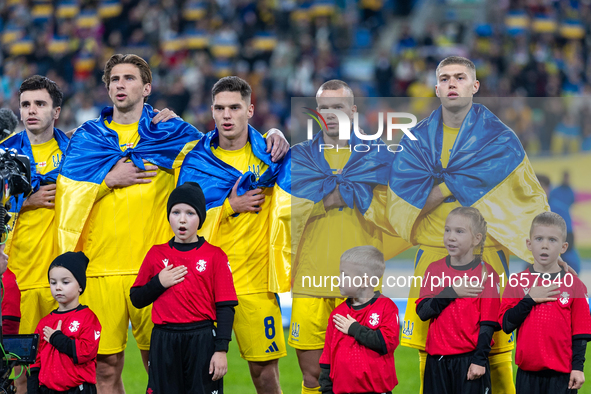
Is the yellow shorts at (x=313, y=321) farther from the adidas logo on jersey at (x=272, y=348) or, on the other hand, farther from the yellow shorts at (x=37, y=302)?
the yellow shorts at (x=37, y=302)

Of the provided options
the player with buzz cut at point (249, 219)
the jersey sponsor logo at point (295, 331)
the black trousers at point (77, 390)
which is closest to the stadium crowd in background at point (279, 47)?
the player with buzz cut at point (249, 219)

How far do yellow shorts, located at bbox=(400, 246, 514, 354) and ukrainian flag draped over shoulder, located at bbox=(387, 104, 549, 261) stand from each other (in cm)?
12

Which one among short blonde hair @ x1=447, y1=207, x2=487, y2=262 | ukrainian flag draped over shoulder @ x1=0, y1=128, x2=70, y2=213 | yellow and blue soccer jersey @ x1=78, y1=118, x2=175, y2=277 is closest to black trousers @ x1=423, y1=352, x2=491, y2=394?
short blonde hair @ x1=447, y1=207, x2=487, y2=262

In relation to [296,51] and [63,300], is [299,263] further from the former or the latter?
[296,51]

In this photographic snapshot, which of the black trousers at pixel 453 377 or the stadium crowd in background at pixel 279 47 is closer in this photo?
the black trousers at pixel 453 377

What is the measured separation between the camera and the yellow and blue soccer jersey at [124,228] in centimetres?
513

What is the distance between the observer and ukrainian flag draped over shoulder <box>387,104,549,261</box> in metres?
4.78

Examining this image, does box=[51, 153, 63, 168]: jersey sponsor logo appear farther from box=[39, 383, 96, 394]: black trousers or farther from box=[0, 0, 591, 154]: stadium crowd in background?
box=[0, 0, 591, 154]: stadium crowd in background

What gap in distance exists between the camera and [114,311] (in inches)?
199

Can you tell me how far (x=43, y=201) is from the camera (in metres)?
5.30

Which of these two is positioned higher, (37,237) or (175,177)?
(175,177)

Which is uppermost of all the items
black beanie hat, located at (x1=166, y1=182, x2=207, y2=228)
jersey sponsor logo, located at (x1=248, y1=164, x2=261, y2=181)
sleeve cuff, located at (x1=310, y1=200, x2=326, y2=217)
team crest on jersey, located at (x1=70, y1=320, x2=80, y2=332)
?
jersey sponsor logo, located at (x1=248, y1=164, x2=261, y2=181)

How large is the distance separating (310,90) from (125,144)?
11.0 metres

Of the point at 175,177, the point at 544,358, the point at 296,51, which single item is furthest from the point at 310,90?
the point at 544,358
